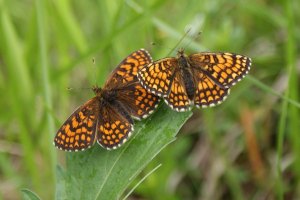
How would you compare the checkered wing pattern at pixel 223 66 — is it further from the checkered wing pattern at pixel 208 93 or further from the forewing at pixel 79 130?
the forewing at pixel 79 130

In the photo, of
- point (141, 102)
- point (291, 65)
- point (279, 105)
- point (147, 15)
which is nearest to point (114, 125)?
point (141, 102)

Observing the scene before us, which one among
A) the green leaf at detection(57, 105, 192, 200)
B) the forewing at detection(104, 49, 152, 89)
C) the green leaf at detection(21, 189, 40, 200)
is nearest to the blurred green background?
the forewing at detection(104, 49, 152, 89)

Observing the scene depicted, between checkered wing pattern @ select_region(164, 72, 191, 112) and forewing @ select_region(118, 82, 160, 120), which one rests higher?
forewing @ select_region(118, 82, 160, 120)

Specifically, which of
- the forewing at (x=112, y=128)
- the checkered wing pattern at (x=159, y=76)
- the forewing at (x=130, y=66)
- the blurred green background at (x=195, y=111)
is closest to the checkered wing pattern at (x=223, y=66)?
the checkered wing pattern at (x=159, y=76)

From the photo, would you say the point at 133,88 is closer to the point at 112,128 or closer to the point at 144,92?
the point at 144,92

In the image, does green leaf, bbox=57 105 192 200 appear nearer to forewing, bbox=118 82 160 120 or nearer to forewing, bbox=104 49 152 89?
forewing, bbox=118 82 160 120

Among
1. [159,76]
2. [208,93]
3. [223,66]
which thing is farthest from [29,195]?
[223,66]
